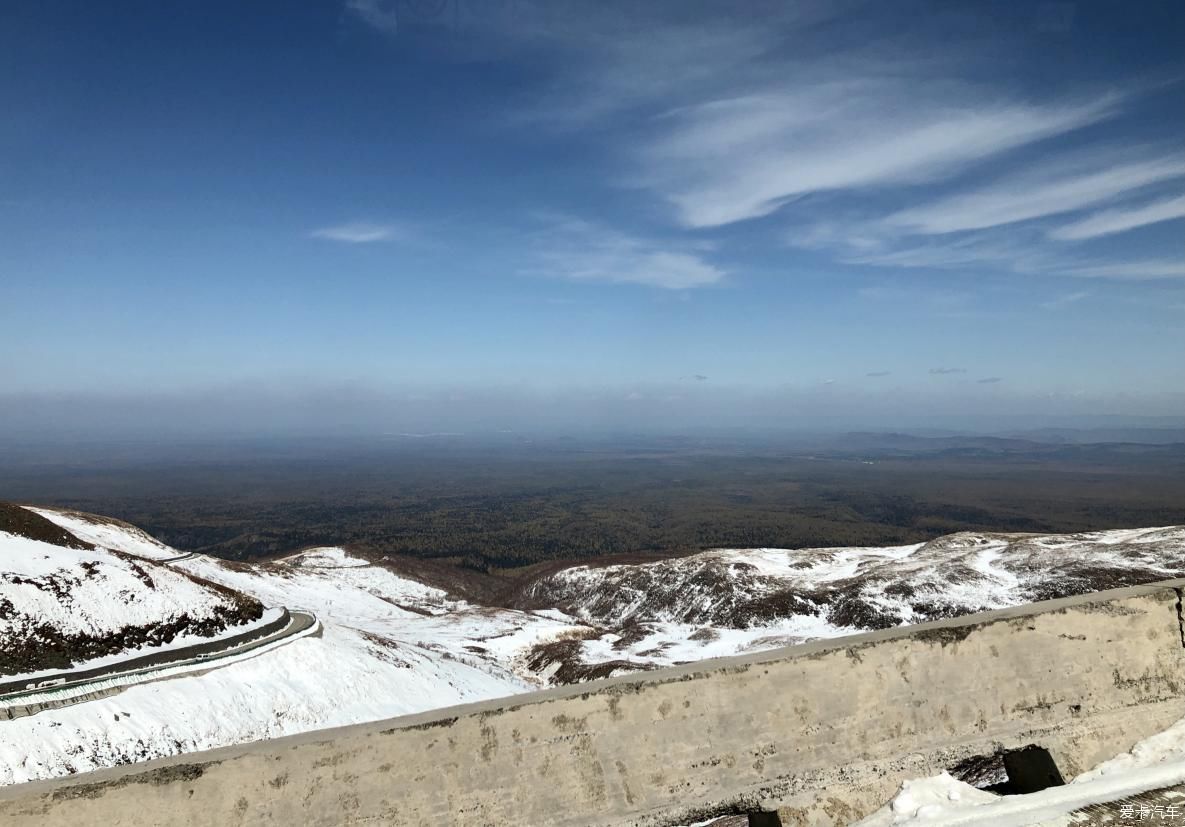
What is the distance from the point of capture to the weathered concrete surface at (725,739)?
245 inches

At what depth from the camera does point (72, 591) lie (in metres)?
26.7

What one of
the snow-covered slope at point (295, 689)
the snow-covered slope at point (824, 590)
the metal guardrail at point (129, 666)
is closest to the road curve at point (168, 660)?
the metal guardrail at point (129, 666)

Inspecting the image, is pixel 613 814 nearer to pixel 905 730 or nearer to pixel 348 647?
pixel 905 730

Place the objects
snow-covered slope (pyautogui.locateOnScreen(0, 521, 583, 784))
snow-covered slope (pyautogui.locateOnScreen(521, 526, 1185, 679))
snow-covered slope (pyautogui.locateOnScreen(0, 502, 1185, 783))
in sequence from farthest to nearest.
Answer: snow-covered slope (pyautogui.locateOnScreen(521, 526, 1185, 679)) → snow-covered slope (pyautogui.locateOnScreen(0, 502, 1185, 783)) → snow-covered slope (pyautogui.locateOnScreen(0, 521, 583, 784))

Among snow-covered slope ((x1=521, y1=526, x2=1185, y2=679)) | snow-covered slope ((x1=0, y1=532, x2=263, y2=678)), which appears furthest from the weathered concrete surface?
snow-covered slope ((x1=521, y1=526, x2=1185, y2=679))

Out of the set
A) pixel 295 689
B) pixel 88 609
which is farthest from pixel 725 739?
pixel 88 609

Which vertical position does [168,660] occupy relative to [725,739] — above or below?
below

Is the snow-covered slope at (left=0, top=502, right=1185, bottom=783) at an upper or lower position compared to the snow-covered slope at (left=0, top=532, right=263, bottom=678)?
lower

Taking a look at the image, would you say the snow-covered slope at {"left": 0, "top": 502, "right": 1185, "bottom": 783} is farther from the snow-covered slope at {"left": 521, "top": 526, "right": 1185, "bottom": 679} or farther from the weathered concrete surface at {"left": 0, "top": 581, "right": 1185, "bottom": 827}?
the weathered concrete surface at {"left": 0, "top": 581, "right": 1185, "bottom": 827}

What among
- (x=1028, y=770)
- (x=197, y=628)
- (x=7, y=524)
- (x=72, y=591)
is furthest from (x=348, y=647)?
(x=1028, y=770)

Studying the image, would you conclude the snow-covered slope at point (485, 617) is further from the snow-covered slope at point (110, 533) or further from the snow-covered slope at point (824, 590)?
the snow-covered slope at point (110, 533)

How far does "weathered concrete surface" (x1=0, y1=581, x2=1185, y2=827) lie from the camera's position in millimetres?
6211

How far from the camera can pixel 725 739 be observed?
281 inches

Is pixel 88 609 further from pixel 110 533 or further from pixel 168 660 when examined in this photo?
pixel 110 533
